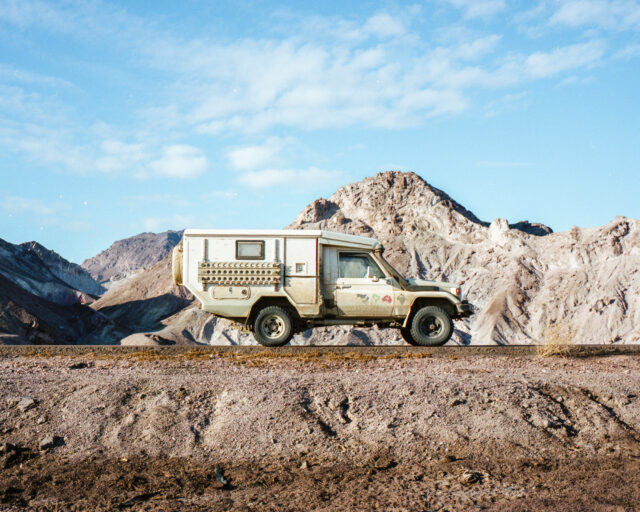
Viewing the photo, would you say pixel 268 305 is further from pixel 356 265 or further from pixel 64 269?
pixel 64 269

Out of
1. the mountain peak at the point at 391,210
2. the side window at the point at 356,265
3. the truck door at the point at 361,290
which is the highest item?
the mountain peak at the point at 391,210

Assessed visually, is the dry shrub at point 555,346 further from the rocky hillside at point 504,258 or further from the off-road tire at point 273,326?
the rocky hillside at point 504,258

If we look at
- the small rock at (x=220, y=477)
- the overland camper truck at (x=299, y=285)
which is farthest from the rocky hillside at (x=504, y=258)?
the small rock at (x=220, y=477)

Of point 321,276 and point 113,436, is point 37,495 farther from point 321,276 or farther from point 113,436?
point 321,276

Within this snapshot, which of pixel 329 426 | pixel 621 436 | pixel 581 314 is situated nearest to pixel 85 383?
pixel 329 426

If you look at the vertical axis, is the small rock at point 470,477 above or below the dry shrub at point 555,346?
below

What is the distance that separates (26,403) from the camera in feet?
27.2

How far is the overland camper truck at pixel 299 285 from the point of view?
13.2 m

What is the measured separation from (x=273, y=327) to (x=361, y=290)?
7.23 ft

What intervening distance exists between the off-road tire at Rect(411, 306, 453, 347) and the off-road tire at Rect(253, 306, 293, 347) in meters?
2.87

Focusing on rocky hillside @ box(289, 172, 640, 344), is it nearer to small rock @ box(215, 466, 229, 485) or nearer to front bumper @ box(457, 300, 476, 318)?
front bumper @ box(457, 300, 476, 318)

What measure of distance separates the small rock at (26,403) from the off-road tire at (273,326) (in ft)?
18.1

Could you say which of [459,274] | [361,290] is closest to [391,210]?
[459,274]

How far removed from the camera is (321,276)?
13.4 meters
